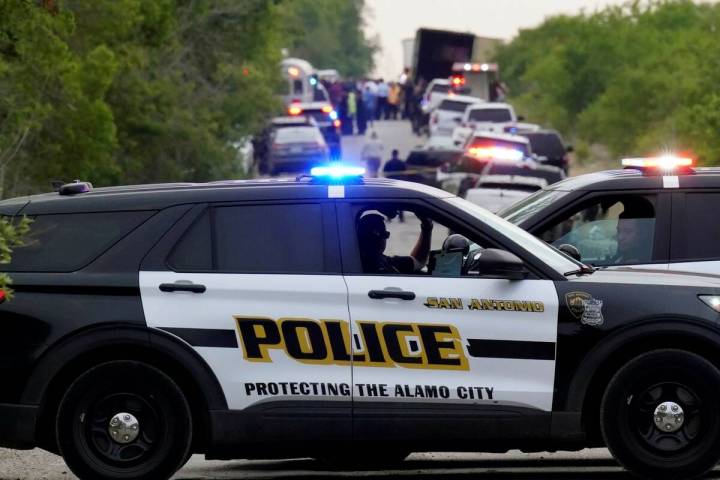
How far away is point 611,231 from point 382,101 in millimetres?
69446

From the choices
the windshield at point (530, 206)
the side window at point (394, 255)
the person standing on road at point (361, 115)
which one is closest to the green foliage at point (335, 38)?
the person standing on road at point (361, 115)

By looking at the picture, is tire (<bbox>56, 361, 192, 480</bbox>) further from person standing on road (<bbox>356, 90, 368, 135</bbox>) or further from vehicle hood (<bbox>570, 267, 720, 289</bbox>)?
person standing on road (<bbox>356, 90, 368, 135</bbox>)

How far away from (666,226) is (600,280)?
2185mm

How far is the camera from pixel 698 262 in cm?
953

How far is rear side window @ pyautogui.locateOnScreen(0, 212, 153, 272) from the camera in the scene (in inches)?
302

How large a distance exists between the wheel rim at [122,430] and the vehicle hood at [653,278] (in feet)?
6.91

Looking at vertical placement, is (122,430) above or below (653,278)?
below

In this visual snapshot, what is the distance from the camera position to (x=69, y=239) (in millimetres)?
7715

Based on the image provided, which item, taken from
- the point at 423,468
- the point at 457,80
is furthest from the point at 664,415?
the point at 457,80

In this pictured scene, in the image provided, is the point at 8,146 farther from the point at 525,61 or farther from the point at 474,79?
the point at 525,61

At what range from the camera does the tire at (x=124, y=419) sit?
298 inches

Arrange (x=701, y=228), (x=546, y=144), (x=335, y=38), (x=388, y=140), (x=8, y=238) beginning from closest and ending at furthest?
(x=8, y=238) → (x=701, y=228) → (x=546, y=144) → (x=388, y=140) → (x=335, y=38)

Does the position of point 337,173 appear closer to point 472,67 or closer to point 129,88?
point 129,88

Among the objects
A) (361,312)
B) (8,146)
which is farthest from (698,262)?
(8,146)
